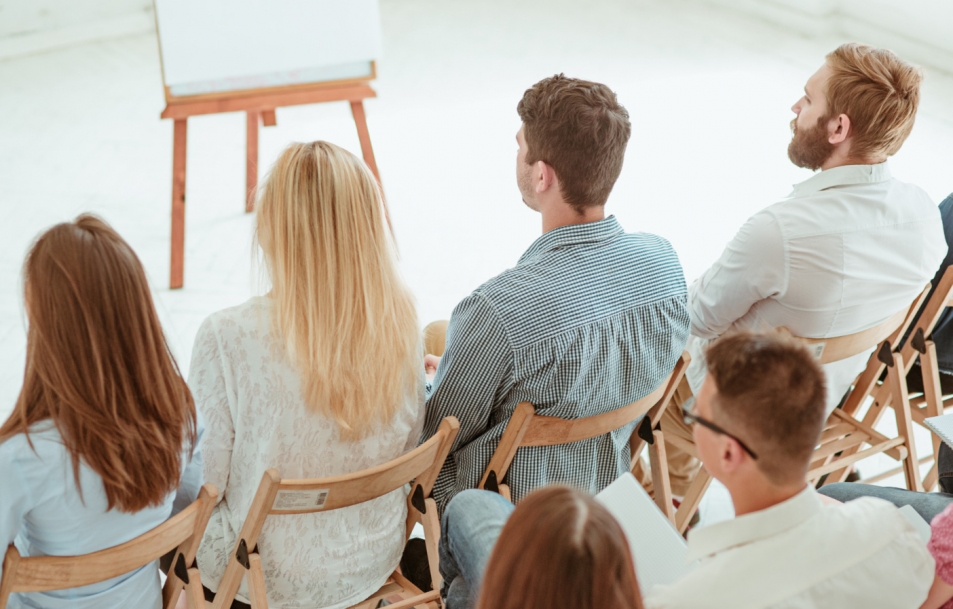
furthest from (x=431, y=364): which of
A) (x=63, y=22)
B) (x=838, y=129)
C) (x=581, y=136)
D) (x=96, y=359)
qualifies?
(x=63, y=22)

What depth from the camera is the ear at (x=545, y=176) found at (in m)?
1.92

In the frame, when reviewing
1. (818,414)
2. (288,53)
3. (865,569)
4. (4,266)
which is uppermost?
(288,53)

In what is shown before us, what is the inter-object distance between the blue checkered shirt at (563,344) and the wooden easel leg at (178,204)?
1738mm

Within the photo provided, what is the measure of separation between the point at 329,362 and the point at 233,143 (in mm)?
3128

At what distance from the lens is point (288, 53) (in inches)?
132

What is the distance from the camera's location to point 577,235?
6.00ft

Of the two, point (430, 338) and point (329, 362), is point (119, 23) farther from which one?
point (329, 362)

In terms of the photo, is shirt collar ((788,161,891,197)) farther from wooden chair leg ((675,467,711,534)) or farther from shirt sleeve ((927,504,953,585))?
shirt sleeve ((927,504,953,585))

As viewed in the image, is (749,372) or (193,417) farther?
(193,417)

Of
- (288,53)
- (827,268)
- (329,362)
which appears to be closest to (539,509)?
(329,362)

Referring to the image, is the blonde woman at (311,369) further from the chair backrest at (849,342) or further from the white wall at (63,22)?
the white wall at (63,22)

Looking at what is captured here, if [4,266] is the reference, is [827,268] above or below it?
above

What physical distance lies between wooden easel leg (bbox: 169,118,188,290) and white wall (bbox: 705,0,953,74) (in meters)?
4.30

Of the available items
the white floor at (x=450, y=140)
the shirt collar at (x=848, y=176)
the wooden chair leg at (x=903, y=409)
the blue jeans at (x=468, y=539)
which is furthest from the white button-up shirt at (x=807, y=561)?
the white floor at (x=450, y=140)
